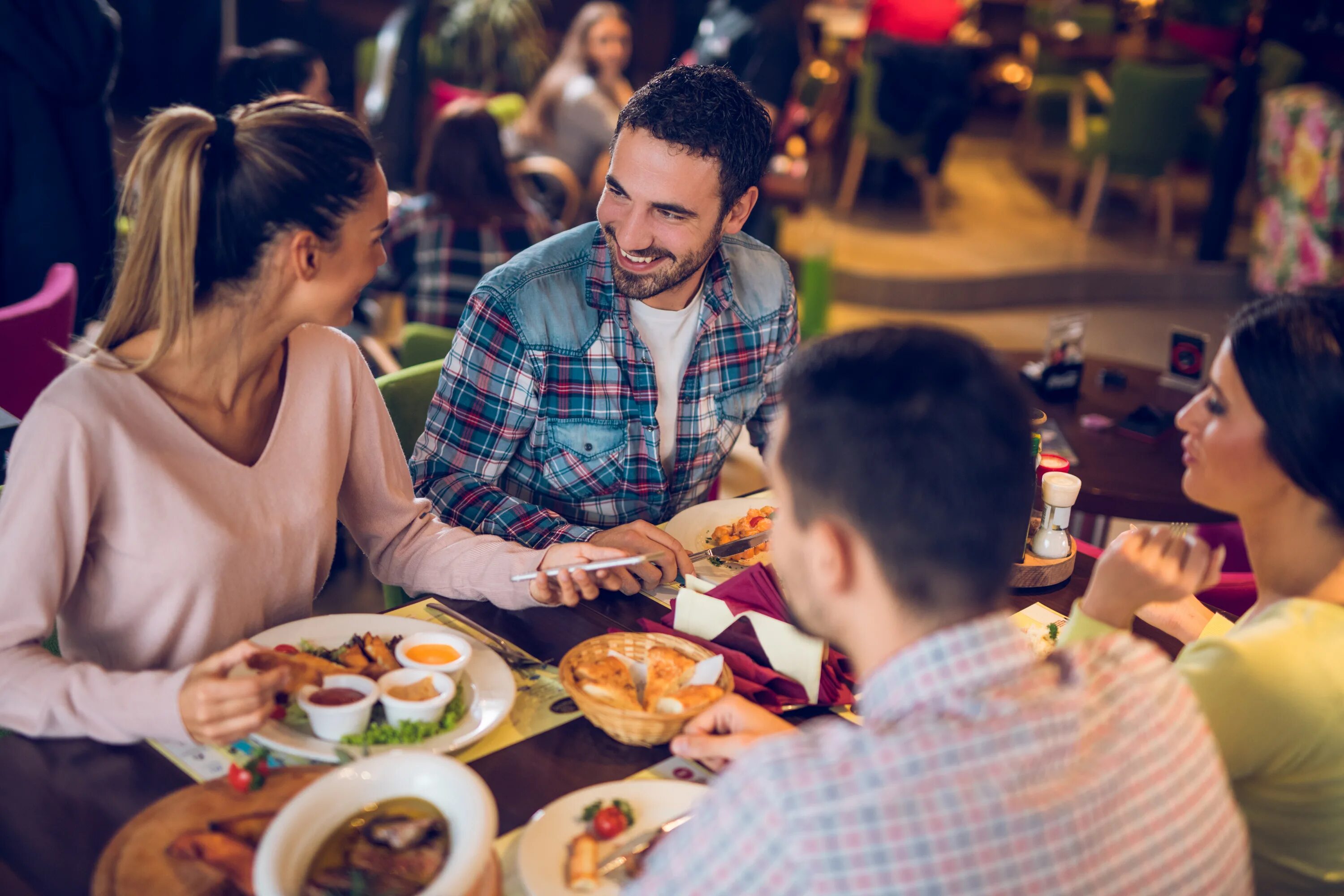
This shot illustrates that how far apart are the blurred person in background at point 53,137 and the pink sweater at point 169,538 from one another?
69.8 inches

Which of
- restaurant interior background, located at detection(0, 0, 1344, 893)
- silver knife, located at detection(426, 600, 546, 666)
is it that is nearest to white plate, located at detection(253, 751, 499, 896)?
silver knife, located at detection(426, 600, 546, 666)

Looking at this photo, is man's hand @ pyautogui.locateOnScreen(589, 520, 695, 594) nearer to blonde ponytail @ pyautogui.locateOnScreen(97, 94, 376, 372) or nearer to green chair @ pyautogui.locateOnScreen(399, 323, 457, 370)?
blonde ponytail @ pyautogui.locateOnScreen(97, 94, 376, 372)

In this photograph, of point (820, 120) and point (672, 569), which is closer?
point (672, 569)

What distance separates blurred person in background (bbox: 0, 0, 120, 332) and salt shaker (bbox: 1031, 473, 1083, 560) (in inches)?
95.1

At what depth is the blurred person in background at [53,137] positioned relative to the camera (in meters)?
2.94

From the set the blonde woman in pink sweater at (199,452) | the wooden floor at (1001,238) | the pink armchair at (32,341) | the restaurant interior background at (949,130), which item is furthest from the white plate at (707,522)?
the wooden floor at (1001,238)

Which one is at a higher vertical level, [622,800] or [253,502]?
[253,502]

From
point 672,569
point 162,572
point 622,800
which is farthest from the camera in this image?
point 672,569

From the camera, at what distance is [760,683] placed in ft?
4.49

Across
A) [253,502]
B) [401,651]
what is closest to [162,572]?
[253,502]

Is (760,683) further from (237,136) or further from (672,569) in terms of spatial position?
(237,136)

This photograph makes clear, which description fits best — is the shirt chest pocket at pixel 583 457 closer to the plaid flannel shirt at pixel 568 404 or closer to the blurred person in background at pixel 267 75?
the plaid flannel shirt at pixel 568 404

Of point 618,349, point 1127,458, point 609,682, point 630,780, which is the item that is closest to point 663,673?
point 609,682

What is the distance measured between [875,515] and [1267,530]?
696 mm
